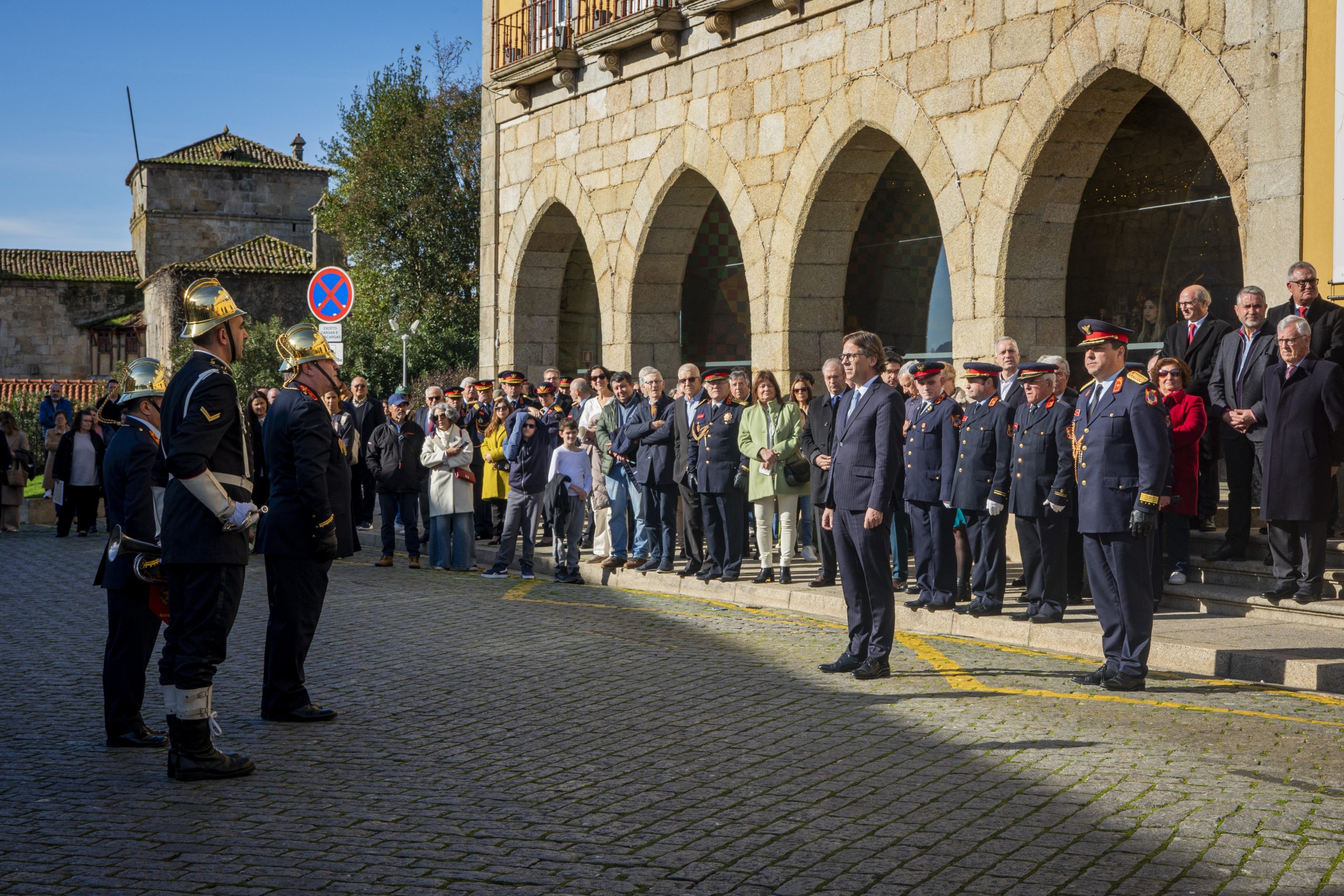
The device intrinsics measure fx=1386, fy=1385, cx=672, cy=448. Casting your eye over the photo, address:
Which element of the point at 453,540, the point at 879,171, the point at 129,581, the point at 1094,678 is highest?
the point at 879,171

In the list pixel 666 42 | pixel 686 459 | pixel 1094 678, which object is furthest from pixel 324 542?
pixel 666 42

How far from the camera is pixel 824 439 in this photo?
11.8 metres

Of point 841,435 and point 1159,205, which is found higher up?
point 1159,205

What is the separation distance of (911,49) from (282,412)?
920 cm

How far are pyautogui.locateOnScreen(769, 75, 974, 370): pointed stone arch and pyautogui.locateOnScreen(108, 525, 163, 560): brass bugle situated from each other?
914cm

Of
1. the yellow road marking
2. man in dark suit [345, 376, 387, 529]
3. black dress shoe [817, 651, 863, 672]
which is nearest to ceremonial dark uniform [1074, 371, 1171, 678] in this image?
the yellow road marking

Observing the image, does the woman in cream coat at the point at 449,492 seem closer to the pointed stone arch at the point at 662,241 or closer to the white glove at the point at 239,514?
the pointed stone arch at the point at 662,241

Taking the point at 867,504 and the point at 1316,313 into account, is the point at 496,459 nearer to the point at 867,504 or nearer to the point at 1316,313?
the point at 867,504

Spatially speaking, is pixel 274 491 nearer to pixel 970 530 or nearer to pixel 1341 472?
pixel 970 530

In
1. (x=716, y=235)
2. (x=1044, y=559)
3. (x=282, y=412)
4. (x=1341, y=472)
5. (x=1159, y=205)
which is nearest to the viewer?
(x=282, y=412)

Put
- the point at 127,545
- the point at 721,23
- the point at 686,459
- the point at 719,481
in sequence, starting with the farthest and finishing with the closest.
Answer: the point at 721,23 < the point at 686,459 < the point at 719,481 < the point at 127,545

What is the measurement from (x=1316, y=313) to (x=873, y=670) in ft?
14.8

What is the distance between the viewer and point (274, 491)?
277 inches

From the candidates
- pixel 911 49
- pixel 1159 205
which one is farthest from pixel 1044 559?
pixel 911 49
